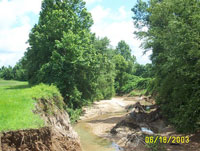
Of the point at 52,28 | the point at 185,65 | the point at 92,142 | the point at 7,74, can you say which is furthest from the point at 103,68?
the point at 7,74

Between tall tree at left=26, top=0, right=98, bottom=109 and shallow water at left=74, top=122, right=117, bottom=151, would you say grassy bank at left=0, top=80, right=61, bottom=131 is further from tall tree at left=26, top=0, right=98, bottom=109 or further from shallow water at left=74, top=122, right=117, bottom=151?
tall tree at left=26, top=0, right=98, bottom=109

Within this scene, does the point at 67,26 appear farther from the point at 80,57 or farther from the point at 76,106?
the point at 76,106

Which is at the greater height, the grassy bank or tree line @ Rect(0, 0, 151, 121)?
tree line @ Rect(0, 0, 151, 121)

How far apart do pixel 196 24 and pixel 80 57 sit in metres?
12.5

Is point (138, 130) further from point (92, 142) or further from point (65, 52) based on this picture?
point (65, 52)

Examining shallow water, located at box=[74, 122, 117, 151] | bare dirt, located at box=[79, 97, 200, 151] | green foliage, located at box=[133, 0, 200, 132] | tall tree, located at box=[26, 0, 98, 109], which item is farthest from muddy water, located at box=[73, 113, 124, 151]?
green foliage, located at box=[133, 0, 200, 132]

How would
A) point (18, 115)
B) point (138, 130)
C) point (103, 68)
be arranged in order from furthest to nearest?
point (103, 68)
point (138, 130)
point (18, 115)

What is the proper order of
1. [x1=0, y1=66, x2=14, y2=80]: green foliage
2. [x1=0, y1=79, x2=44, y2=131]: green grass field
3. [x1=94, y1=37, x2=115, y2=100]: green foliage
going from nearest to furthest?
1. [x1=0, y1=79, x2=44, y2=131]: green grass field
2. [x1=94, y1=37, x2=115, y2=100]: green foliage
3. [x1=0, y1=66, x2=14, y2=80]: green foliage

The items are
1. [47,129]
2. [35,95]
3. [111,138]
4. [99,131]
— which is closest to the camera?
[47,129]

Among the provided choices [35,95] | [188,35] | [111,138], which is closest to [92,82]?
[111,138]

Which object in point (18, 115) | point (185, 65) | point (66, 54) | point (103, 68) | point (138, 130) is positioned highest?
point (66, 54)

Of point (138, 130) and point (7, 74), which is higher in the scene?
point (7, 74)

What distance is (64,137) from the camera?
11125 millimetres
